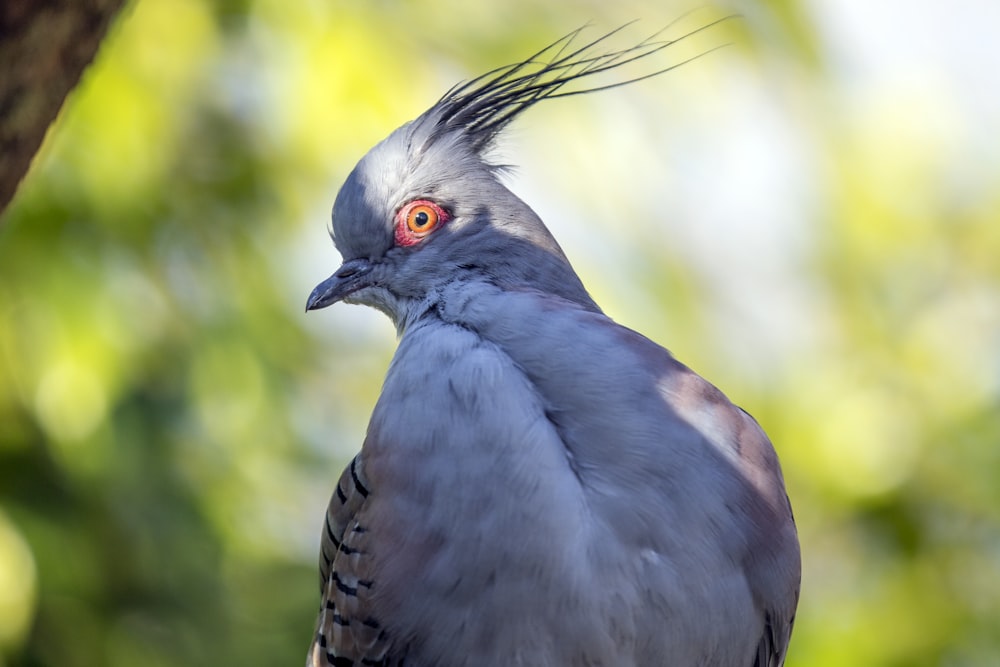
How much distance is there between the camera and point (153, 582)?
17.9ft

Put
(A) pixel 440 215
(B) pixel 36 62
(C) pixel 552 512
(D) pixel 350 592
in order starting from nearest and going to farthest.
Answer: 1. (B) pixel 36 62
2. (C) pixel 552 512
3. (D) pixel 350 592
4. (A) pixel 440 215

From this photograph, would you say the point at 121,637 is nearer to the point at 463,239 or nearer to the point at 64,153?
the point at 64,153

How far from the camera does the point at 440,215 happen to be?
3549 millimetres

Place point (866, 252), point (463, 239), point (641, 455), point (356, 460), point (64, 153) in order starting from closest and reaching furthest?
1. point (641, 455)
2. point (356, 460)
3. point (463, 239)
4. point (64, 153)
5. point (866, 252)

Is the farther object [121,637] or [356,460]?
[121,637]

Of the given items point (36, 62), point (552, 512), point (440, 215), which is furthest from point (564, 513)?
point (36, 62)

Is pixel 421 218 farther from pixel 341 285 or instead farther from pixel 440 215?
pixel 341 285

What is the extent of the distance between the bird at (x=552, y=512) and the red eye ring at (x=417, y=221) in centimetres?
50

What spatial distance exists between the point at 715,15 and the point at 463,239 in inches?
124

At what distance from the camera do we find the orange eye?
3.54m

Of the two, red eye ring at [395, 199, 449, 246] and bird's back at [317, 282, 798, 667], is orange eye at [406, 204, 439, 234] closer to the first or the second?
red eye ring at [395, 199, 449, 246]

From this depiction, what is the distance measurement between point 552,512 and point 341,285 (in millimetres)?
1334

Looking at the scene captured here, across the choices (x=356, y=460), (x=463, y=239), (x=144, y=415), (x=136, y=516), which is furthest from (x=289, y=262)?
(x=356, y=460)

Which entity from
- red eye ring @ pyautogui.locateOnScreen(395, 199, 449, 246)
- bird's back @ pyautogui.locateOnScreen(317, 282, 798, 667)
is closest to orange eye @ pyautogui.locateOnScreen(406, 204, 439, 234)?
red eye ring @ pyautogui.locateOnScreen(395, 199, 449, 246)
